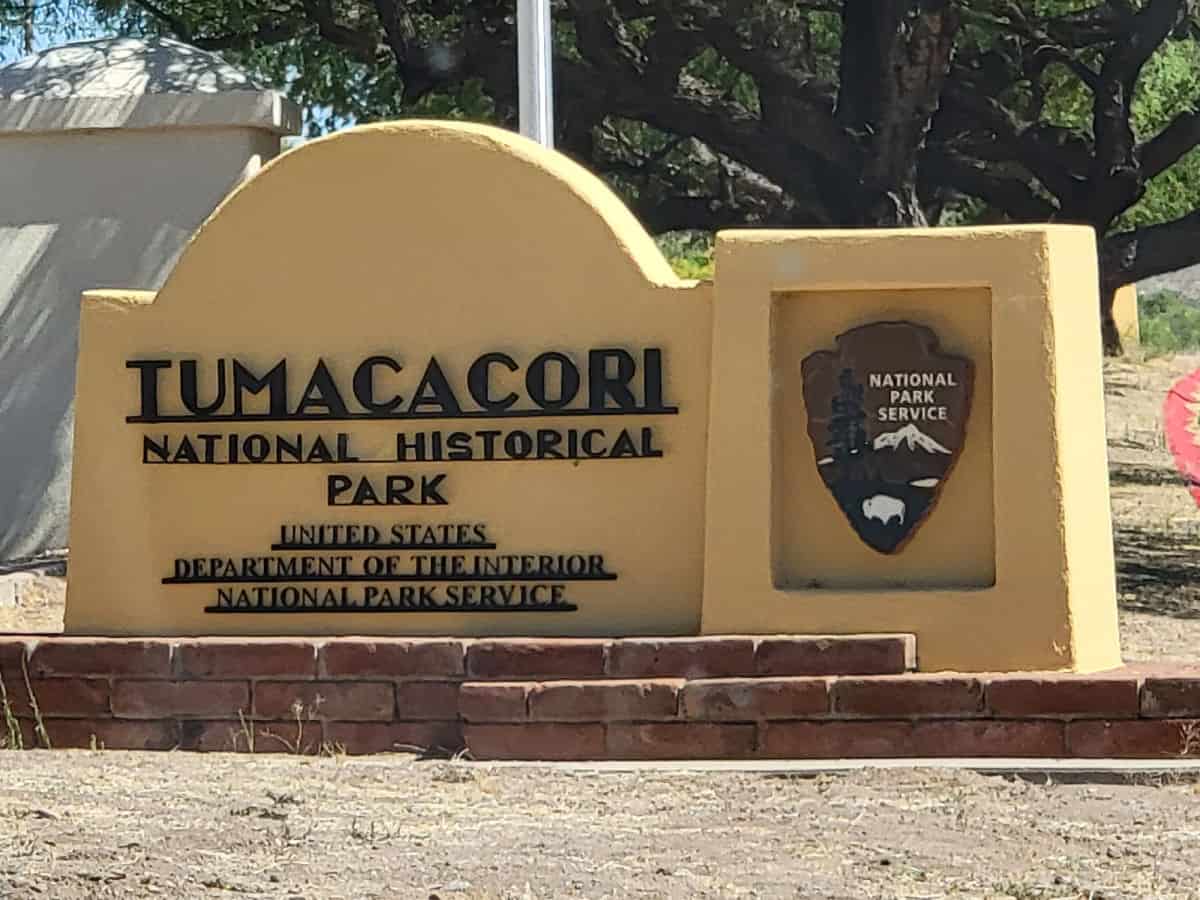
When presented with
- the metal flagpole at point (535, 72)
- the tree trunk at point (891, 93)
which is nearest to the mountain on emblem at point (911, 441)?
the metal flagpole at point (535, 72)

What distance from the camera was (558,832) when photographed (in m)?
6.75

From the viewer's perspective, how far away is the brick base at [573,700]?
25.7 ft

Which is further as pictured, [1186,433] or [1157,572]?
[1186,433]

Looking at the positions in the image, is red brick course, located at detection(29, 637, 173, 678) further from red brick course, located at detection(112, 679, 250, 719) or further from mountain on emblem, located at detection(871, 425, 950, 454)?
mountain on emblem, located at detection(871, 425, 950, 454)

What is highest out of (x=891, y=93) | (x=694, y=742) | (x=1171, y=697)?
(x=891, y=93)

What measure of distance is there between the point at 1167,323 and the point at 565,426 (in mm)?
35956

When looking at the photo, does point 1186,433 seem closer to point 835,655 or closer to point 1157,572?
point 1157,572

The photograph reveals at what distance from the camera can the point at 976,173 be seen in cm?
1823

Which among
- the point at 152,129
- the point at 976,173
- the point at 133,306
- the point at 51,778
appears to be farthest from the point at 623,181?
the point at 51,778

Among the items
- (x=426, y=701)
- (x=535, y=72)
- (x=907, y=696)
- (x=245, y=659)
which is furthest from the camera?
(x=535, y=72)

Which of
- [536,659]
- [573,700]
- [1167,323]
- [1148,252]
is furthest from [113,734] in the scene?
[1167,323]

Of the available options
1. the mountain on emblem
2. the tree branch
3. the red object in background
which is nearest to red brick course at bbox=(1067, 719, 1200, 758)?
the mountain on emblem

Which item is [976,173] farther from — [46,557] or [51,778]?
[51,778]

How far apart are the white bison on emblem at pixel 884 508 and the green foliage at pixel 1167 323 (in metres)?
26.2
